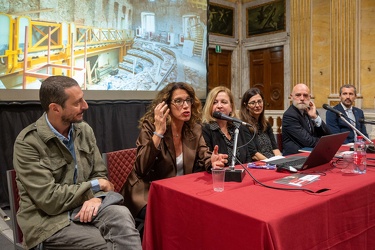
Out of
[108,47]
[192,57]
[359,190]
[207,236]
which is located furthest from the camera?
[192,57]

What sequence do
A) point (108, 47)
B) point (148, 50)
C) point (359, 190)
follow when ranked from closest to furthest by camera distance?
1. point (359, 190)
2. point (108, 47)
3. point (148, 50)

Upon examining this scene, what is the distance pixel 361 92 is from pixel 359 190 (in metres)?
6.35

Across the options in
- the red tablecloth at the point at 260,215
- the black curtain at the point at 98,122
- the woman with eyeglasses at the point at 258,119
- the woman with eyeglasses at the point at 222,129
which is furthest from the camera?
the black curtain at the point at 98,122

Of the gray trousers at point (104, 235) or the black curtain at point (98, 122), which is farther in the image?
the black curtain at point (98, 122)

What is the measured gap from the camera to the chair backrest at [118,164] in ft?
8.08

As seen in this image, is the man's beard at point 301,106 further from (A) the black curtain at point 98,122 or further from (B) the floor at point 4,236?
(B) the floor at point 4,236

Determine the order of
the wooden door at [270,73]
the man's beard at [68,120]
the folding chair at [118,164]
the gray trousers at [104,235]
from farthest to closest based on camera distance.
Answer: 1. the wooden door at [270,73]
2. the folding chair at [118,164]
3. the man's beard at [68,120]
4. the gray trousers at [104,235]

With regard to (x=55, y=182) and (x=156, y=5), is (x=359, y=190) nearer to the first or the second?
(x=55, y=182)

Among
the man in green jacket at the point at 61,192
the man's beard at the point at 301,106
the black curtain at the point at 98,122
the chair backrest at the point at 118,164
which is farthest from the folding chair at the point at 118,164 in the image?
the black curtain at the point at 98,122

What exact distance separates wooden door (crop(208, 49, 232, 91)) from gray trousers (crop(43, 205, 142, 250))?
7.92 m

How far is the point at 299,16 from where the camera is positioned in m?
8.19

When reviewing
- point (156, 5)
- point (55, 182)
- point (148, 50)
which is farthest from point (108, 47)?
point (55, 182)

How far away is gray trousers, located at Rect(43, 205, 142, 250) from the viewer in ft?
5.25

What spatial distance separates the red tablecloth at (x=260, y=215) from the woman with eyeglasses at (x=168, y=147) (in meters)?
0.24
